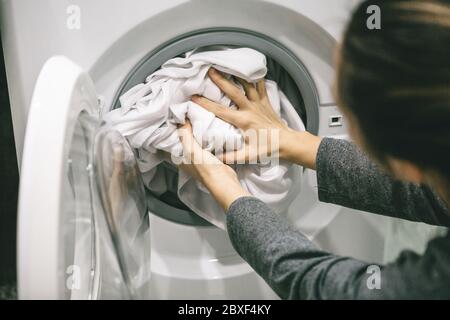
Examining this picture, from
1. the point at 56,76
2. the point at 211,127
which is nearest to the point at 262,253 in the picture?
the point at 211,127

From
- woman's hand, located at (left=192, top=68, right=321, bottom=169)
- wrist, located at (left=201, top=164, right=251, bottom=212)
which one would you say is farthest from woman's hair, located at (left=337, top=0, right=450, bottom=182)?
wrist, located at (left=201, top=164, right=251, bottom=212)

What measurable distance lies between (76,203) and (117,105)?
0.21 m

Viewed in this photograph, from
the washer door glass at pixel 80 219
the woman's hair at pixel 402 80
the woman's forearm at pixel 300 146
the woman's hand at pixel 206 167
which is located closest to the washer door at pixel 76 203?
the washer door glass at pixel 80 219

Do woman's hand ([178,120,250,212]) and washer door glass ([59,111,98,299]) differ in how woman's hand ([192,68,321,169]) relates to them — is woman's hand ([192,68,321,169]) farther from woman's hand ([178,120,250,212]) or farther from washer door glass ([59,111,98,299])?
washer door glass ([59,111,98,299])

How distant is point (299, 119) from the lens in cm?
74

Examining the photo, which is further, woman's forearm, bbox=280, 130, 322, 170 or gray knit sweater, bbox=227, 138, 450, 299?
woman's forearm, bbox=280, 130, 322, 170

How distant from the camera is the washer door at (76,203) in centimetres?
37

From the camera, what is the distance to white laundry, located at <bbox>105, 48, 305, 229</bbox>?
25.0 inches

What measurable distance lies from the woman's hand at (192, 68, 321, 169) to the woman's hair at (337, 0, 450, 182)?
4.1 inches

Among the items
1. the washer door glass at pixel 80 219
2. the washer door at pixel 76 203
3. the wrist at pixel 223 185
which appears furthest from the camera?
the wrist at pixel 223 185

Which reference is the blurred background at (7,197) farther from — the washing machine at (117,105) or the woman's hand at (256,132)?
the woman's hand at (256,132)

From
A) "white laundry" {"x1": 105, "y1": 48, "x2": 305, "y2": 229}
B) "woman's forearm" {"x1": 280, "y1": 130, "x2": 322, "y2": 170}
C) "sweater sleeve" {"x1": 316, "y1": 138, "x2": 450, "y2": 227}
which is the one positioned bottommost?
"sweater sleeve" {"x1": 316, "y1": 138, "x2": 450, "y2": 227}

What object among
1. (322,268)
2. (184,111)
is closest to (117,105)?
(184,111)

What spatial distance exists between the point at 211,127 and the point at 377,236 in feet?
1.42
